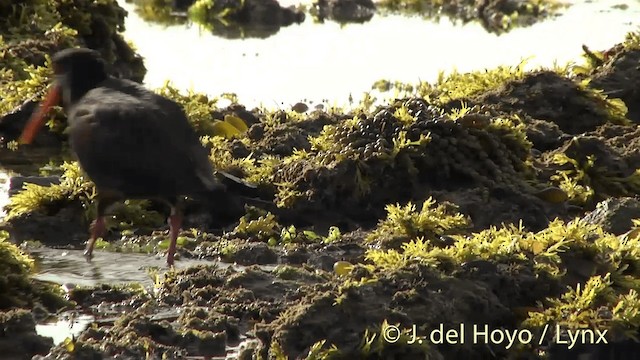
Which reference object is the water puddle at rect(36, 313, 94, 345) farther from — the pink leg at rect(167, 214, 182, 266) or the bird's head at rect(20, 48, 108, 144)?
the bird's head at rect(20, 48, 108, 144)

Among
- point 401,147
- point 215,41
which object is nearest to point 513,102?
point 401,147

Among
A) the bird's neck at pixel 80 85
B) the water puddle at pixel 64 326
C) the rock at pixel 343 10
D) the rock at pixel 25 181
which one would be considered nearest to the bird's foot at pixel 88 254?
the bird's neck at pixel 80 85

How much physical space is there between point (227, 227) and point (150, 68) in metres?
7.77

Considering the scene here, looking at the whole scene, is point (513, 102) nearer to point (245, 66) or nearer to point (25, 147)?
point (25, 147)

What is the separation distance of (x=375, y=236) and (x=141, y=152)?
1621 mm

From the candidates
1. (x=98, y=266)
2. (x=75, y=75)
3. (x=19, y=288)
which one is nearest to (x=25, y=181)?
(x=75, y=75)

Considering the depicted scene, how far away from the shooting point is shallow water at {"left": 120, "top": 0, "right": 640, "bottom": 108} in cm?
1543

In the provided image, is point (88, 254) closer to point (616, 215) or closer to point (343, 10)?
point (616, 215)

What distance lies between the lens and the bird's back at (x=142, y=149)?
761cm

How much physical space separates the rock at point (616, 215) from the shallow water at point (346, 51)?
606 cm

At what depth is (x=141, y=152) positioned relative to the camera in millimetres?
7586

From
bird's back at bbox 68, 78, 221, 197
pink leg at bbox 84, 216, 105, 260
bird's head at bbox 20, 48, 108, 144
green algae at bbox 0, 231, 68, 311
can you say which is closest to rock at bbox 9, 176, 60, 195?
bird's head at bbox 20, 48, 108, 144

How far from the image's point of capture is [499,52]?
18297 mm

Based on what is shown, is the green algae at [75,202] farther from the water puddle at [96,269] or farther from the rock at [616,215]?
the rock at [616,215]
